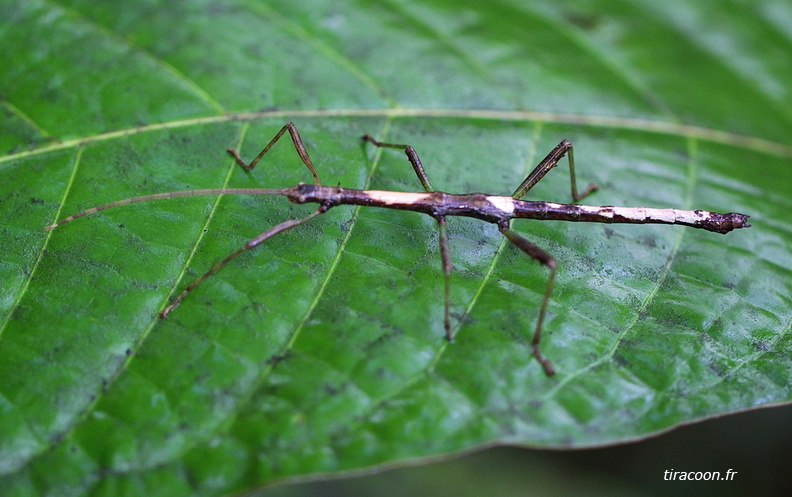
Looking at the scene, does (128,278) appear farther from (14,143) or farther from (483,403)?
(483,403)

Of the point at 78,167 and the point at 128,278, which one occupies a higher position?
the point at 78,167

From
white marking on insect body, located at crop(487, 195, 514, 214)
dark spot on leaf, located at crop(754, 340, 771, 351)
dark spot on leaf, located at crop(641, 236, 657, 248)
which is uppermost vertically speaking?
dark spot on leaf, located at crop(641, 236, 657, 248)

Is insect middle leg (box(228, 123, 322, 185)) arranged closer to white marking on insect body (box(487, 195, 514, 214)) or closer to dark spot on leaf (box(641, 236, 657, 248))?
white marking on insect body (box(487, 195, 514, 214))

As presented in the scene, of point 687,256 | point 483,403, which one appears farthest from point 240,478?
point 687,256

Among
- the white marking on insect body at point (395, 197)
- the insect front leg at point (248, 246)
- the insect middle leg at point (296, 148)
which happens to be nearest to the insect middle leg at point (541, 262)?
the white marking on insect body at point (395, 197)

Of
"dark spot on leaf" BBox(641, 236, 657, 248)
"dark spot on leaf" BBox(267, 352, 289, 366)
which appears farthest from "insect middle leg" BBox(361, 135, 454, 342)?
"dark spot on leaf" BBox(641, 236, 657, 248)

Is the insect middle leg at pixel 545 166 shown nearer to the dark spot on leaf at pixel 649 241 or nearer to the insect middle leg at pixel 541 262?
the insect middle leg at pixel 541 262
